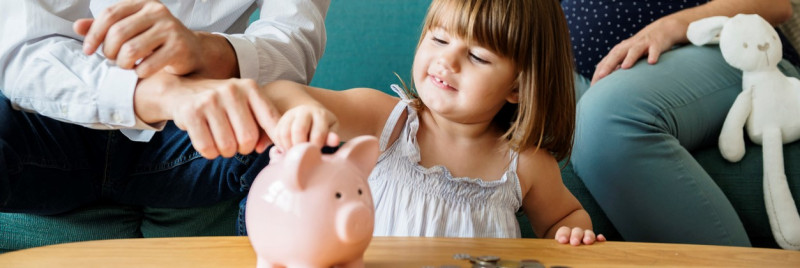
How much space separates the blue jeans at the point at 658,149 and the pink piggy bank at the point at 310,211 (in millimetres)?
793

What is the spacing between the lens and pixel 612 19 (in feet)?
5.27

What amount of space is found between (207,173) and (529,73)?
518mm

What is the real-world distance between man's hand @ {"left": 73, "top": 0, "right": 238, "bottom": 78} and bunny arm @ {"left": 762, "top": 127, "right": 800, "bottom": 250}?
1.05 meters

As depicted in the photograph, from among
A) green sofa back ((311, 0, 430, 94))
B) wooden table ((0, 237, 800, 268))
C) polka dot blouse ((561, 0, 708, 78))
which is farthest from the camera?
green sofa back ((311, 0, 430, 94))

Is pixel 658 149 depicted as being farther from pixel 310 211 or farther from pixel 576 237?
pixel 310 211

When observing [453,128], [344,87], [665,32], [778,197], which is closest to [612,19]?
[665,32]

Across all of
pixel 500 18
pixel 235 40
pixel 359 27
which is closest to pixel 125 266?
pixel 235 40

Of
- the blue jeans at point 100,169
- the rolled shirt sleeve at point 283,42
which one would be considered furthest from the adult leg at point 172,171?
the rolled shirt sleeve at point 283,42

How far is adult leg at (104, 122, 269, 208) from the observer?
3.88ft

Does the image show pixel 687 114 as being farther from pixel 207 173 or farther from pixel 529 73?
pixel 207 173

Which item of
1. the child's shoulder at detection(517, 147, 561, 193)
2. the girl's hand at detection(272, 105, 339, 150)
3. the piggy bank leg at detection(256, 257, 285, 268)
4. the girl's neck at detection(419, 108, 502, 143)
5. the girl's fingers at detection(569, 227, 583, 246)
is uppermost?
the girl's hand at detection(272, 105, 339, 150)

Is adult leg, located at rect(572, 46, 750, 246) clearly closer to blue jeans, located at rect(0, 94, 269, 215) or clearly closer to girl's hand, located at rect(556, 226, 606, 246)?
girl's hand, located at rect(556, 226, 606, 246)

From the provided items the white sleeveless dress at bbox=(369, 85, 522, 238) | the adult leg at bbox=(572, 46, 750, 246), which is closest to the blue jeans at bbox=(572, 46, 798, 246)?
the adult leg at bbox=(572, 46, 750, 246)

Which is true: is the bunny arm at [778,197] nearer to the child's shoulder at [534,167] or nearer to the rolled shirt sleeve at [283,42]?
the child's shoulder at [534,167]
